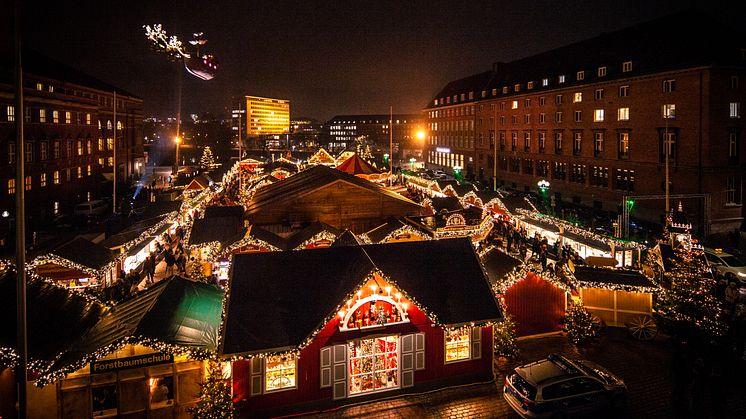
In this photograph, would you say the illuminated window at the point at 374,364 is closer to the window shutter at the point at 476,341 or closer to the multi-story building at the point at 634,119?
the window shutter at the point at 476,341

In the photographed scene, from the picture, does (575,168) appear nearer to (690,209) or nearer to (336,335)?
(690,209)

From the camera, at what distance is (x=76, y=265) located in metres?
16.8

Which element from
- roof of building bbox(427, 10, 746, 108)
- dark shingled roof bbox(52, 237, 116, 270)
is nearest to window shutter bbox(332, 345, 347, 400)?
dark shingled roof bbox(52, 237, 116, 270)

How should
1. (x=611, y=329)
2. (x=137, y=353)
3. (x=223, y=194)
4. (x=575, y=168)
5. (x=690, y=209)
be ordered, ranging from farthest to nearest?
1. (x=575, y=168)
2. (x=223, y=194)
3. (x=690, y=209)
4. (x=611, y=329)
5. (x=137, y=353)

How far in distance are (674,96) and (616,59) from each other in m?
9.52

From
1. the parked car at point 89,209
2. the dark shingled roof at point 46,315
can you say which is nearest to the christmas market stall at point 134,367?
the dark shingled roof at point 46,315

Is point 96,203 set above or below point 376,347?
above

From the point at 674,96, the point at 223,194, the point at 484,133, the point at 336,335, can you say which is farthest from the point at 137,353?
the point at 484,133

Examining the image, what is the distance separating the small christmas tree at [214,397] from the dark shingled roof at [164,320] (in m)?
0.56

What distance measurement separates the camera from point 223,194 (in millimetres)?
40656

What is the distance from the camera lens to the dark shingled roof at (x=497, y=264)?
14805mm

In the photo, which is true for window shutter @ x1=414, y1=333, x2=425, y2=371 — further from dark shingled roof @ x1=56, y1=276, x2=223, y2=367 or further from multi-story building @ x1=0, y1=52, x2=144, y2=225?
multi-story building @ x1=0, y1=52, x2=144, y2=225

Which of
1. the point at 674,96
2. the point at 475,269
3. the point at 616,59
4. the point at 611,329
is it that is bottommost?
the point at 611,329

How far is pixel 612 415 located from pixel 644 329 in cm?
546
